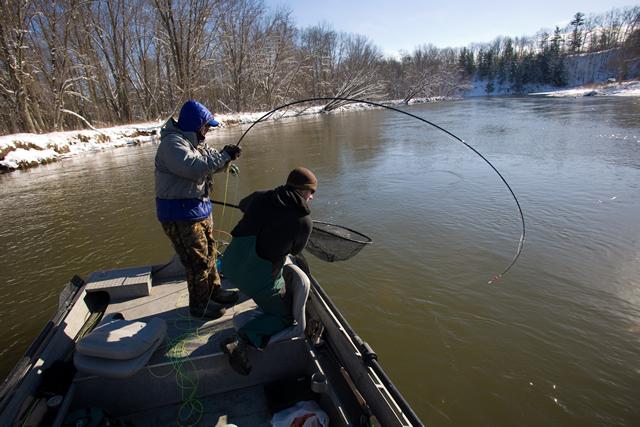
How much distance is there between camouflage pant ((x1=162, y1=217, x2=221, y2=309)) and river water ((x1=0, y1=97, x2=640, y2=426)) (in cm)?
177

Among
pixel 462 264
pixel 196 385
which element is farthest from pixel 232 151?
pixel 462 264

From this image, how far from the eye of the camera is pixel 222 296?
11.1 feet

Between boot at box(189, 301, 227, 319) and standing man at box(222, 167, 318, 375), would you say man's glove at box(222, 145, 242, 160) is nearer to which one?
standing man at box(222, 167, 318, 375)

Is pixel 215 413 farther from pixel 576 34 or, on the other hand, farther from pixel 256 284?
pixel 576 34

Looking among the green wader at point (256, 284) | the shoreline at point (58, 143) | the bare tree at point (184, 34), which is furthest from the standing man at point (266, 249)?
the bare tree at point (184, 34)

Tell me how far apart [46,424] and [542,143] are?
14969mm

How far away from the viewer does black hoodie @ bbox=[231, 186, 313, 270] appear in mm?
2438

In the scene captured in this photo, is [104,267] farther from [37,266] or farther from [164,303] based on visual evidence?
[164,303]

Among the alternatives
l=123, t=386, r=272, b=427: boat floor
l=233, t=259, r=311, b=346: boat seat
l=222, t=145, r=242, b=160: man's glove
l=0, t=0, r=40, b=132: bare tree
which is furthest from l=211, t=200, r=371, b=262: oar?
l=0, t=0, r=40, b=132: bare tree

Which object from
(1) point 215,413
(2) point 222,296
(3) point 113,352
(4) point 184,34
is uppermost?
(4) point 184,34

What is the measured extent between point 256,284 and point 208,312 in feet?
3.03

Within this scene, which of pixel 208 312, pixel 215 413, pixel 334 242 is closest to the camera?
pixel 215 413

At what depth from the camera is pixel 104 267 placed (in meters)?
5.98

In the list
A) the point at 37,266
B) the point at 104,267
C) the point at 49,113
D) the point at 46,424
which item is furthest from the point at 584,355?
the point at 49,113
